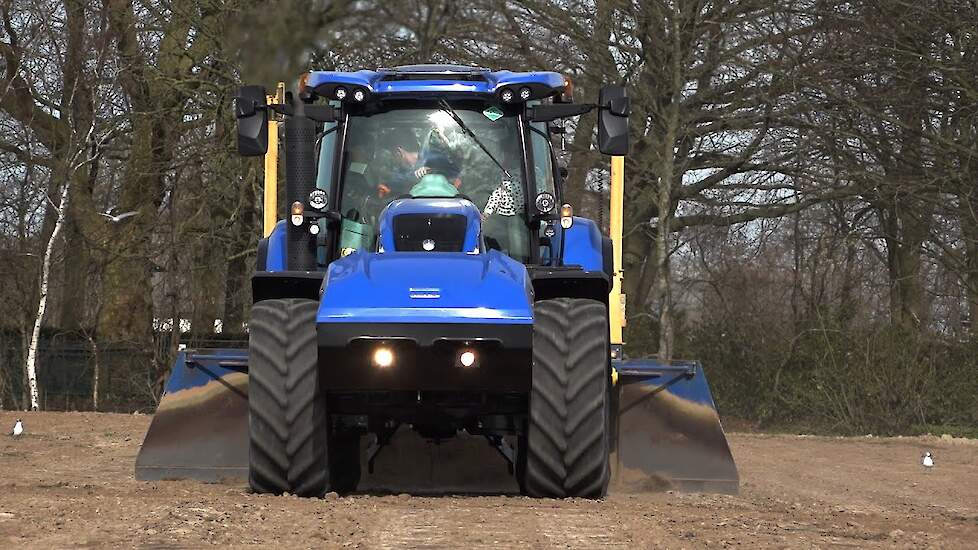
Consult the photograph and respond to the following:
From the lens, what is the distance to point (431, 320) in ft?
25.2

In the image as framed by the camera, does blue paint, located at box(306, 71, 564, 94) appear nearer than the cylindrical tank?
Yes

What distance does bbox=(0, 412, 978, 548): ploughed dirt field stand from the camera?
21.2 ft

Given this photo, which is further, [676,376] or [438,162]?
[676,376]

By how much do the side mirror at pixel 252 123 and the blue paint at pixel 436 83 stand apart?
0.39 metres

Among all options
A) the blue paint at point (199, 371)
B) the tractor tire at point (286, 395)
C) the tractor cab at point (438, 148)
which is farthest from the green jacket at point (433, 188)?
the blue paint at point (199, 371)

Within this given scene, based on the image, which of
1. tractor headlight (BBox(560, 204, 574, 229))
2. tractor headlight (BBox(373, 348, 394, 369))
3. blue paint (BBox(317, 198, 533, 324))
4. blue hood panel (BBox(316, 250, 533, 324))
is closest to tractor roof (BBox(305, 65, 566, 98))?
tractor headlight (BBox(560, 204, 574, 229))

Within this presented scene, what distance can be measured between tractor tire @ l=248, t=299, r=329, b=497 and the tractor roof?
184 cm

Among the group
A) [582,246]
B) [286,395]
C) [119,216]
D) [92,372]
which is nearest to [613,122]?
[582,246]

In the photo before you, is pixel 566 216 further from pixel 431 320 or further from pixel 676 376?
pixel 431 320

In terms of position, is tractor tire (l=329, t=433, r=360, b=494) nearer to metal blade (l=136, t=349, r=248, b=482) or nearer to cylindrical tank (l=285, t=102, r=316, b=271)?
metal blade (l=136, t=349, r=248, b=482)

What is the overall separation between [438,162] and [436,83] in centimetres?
53

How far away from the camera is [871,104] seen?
65.8 feet

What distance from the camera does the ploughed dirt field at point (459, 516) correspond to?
6473mm

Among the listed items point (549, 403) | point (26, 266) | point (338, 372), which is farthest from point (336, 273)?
point (26, 266)
